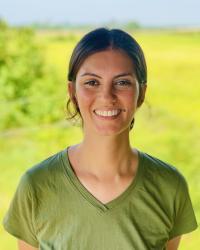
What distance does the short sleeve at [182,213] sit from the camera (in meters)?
1.07

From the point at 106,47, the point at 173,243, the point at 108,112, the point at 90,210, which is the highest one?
the point at 106,47

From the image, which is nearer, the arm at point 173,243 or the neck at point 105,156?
the neck at point 105,156

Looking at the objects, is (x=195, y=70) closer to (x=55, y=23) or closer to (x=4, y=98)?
(x=55, y=23)

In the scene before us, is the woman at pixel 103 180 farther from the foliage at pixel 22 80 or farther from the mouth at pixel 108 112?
the foliage at pixel 22 80

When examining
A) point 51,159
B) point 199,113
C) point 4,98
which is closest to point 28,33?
point 4,98

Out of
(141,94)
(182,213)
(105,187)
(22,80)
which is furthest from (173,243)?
(22,80)

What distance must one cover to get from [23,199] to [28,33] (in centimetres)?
208

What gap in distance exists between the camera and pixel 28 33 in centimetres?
299

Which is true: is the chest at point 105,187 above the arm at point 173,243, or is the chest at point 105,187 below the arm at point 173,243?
above

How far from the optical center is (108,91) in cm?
96

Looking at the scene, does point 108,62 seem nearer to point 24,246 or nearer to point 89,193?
point 89,193

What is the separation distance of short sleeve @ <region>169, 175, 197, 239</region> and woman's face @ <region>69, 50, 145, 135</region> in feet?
0.62

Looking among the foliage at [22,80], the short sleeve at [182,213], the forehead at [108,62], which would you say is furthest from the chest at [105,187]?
the foliage at [22,80]

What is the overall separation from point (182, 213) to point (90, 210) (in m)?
0.21
